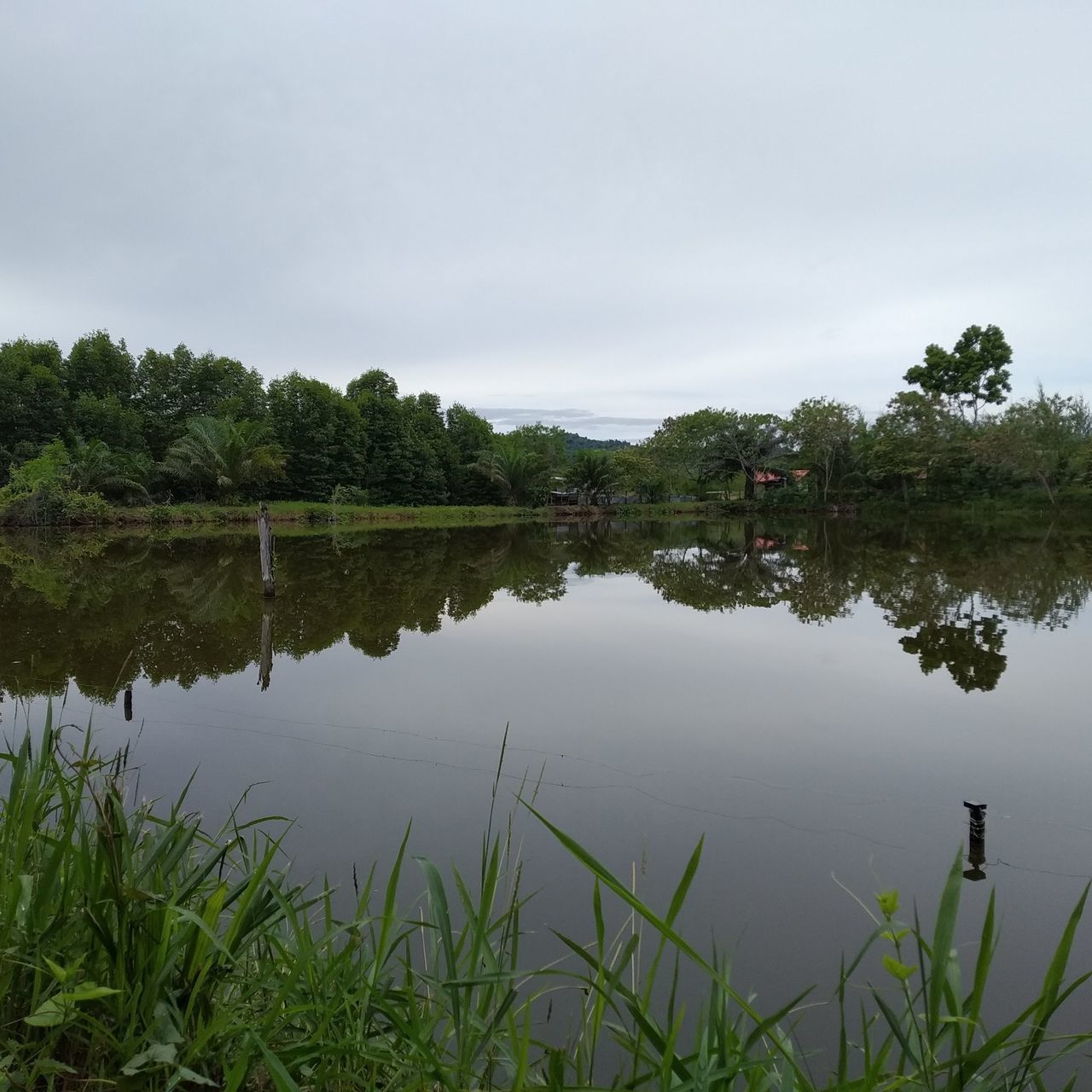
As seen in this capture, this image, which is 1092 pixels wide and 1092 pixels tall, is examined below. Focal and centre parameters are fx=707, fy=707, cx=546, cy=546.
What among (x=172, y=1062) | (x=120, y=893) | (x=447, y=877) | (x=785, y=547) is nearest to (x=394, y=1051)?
(x=172, y=1062)

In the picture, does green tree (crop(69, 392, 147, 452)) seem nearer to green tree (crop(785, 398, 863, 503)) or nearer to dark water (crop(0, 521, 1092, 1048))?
dark water (crop(0, 521, 1092, 1048))

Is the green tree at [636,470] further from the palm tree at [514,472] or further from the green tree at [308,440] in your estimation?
the green tree at [308,440]

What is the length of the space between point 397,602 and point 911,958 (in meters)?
7.52

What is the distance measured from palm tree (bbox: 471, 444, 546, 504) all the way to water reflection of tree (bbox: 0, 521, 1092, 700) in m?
14.3

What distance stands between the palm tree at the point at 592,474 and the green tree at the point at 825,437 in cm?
867

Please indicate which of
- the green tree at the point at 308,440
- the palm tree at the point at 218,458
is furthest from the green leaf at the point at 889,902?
the green tree at the point at 308,440

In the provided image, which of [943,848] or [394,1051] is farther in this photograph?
[943,848]

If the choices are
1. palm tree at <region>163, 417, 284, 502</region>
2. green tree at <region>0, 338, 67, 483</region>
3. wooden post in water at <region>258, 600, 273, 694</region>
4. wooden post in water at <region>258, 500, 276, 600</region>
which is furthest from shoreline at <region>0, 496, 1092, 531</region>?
wooden post in water at <region>258, 600, 273, 694</region>

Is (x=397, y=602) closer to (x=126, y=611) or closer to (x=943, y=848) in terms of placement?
(x=126, y=611)

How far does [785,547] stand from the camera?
17.2m

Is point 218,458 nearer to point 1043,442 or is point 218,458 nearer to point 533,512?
point 533,512

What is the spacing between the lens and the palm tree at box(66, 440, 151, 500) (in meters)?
22.4

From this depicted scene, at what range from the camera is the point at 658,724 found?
443 cm

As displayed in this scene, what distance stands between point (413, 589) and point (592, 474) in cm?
2574
